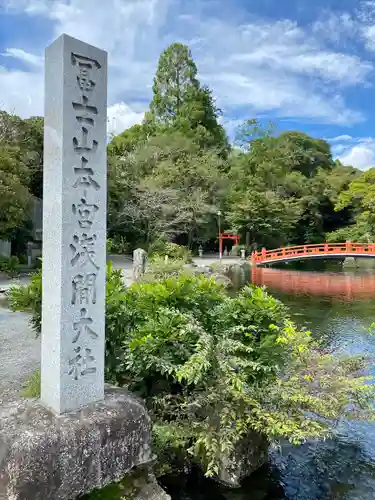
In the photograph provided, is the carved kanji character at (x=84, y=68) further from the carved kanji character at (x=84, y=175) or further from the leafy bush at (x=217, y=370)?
the leafy bush at (x=217, y=370)

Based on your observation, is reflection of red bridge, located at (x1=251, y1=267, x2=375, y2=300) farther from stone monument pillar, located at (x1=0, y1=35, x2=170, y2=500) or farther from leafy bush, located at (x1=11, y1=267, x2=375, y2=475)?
stone monument pillar, located at (x1=0, y1=35, x2=170, y2=500)

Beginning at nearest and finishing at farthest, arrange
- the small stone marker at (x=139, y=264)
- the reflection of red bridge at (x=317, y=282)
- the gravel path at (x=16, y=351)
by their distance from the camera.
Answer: the gravel path at (x=16, y=351), the small stone marker at (x=139, y=264), the reflection of red bridge at (x=317, y=282)

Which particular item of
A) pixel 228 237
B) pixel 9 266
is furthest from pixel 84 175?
pixel 228 237

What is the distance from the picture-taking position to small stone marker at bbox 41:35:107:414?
2518 mm

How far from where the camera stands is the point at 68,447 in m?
2.47

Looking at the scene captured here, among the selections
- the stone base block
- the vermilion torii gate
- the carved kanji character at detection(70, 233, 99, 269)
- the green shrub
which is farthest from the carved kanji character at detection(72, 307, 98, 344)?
the vermilion torii gate

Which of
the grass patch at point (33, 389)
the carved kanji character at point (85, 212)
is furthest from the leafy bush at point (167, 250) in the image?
the carved kanji character at point (85, 212)

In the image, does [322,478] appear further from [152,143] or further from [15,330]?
[152,143]

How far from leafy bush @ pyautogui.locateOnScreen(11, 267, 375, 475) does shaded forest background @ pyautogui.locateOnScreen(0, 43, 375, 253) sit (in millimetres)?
10344

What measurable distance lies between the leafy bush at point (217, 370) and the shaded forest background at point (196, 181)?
1034cm

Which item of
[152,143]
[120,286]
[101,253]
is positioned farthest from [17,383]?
[152,143]

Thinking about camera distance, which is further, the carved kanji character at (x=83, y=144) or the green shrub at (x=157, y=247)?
the green shrub at (x=157, y=247)

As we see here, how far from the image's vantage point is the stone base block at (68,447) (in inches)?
94.1

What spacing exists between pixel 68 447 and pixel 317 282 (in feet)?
51.8
